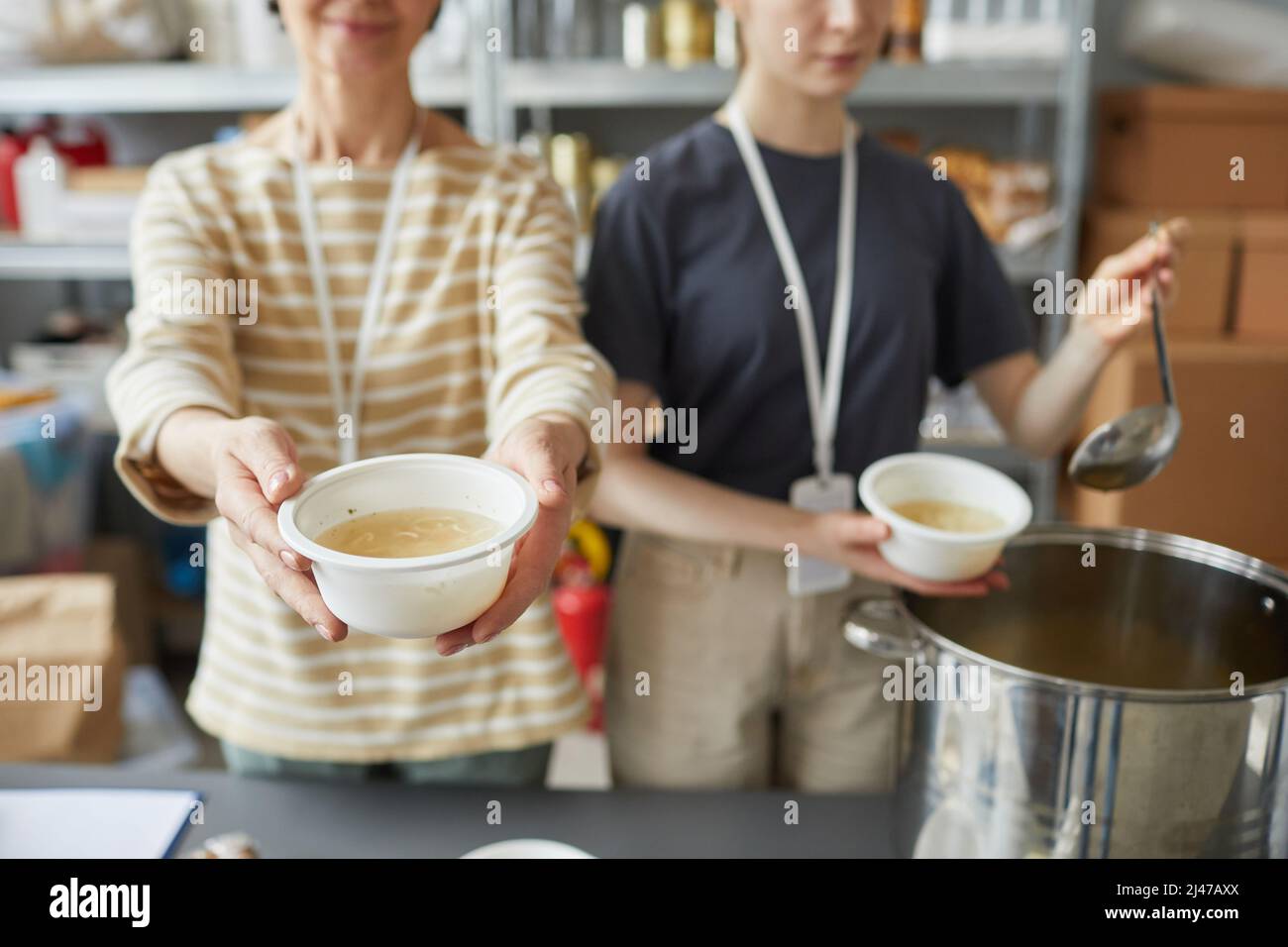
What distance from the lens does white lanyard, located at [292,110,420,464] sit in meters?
0.89

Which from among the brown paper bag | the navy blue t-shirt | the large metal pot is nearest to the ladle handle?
the large metal pot

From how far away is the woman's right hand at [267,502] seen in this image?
1.51 ft

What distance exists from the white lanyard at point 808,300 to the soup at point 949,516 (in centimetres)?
20

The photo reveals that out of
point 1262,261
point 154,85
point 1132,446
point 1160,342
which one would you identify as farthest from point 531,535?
point 154,85

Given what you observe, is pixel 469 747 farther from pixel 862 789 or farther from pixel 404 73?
pixel 404 73

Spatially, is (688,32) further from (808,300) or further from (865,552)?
(865,552)

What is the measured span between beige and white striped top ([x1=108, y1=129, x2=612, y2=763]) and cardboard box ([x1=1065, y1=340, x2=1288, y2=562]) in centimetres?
37

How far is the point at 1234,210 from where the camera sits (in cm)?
228

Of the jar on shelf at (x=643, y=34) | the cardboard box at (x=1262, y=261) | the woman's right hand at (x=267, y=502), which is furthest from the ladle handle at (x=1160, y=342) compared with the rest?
the jar on shelf at (x=643, y=34)

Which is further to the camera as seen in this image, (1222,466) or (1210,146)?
(1210,146)

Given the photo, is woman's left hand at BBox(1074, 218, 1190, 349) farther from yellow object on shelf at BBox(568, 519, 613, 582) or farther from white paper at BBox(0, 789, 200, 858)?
yellow object on shelf at BBox(568, 519, 613, 582)

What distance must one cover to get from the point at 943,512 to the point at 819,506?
0.21 meters

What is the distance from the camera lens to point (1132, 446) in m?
0.73
